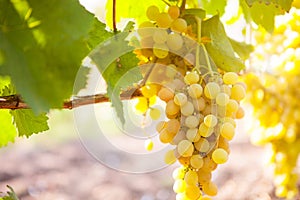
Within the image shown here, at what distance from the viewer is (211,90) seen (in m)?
0.74

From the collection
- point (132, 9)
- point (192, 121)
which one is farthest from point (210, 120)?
point (132, 9)

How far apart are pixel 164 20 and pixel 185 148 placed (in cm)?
18

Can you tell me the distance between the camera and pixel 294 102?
173 centimetres

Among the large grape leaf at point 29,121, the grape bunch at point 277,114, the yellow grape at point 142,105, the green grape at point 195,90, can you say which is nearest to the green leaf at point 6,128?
the large grape leaf at point 29,121

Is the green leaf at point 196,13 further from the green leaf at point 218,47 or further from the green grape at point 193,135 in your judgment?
the green grape at point 193,135

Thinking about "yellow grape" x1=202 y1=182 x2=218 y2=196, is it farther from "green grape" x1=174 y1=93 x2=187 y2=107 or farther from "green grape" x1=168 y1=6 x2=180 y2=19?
"green grape" x1=168 y1=6 x2=180 y2=19

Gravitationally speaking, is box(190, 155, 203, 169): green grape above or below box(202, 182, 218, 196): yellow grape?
above

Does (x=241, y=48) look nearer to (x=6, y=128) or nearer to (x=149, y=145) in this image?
(x=149, y=145)

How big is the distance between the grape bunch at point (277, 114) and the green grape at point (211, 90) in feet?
2.67

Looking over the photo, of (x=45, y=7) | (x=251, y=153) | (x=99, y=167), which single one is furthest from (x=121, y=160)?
(x=45, y=7)

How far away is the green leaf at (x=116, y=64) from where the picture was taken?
633mm

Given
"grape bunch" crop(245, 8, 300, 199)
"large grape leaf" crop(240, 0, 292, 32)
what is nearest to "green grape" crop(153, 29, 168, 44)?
"large grape leaf" crop(240, 0, 292, 32)

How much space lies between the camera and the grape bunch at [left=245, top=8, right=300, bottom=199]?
5.39 feet

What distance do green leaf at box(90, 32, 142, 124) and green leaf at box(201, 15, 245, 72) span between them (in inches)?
5.6
